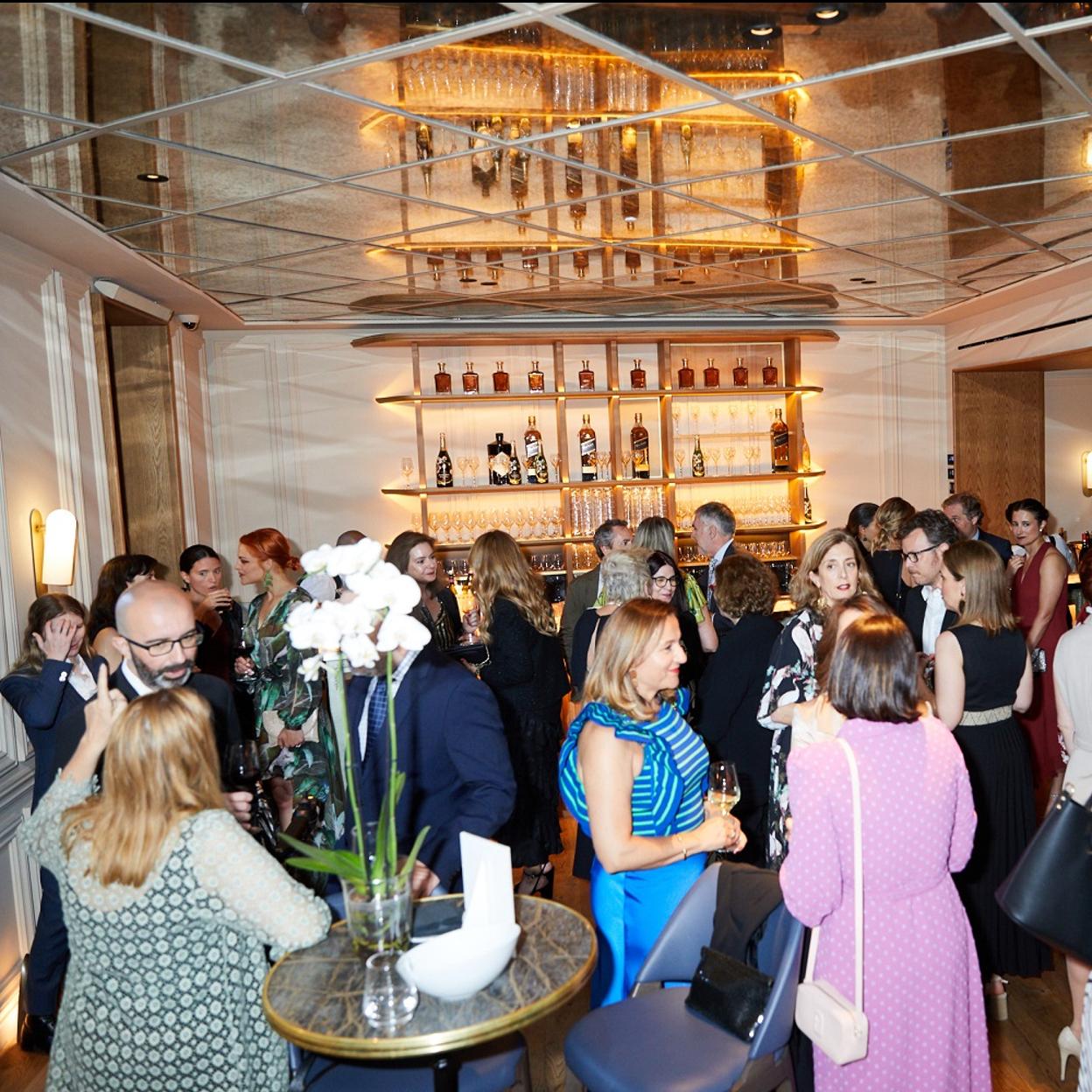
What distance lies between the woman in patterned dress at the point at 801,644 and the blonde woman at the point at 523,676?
3.92 feet

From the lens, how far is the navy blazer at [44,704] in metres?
3.26

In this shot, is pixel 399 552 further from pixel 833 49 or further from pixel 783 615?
pixel 783 615

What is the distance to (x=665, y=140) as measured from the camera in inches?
135

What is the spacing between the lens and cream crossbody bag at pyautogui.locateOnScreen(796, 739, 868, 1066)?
2.08m

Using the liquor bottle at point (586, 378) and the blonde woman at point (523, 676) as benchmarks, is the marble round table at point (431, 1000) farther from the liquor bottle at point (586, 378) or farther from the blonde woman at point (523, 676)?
the liquor bottle at point (586, 378)

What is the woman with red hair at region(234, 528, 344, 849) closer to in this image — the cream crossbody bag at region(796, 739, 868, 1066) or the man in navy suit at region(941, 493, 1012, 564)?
the cream crossbody bag at region(796, 739, 868, 1066)

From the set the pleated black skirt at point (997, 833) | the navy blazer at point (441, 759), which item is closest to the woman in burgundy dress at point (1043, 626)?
the pleated black skirt at point (997, 833)

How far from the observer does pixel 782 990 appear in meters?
2.21

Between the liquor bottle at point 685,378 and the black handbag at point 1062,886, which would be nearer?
the black handbag at point 1062,886

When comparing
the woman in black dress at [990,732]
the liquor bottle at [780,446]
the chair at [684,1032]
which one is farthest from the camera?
the liquor bottle at [780,446]

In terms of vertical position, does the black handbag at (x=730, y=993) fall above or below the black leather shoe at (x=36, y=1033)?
above

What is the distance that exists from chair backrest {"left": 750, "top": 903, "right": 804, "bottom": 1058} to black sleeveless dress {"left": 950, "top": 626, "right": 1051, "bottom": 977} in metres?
1.49

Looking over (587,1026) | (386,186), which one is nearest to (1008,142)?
(386,186)

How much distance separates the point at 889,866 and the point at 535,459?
559 cm
